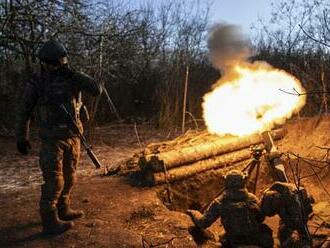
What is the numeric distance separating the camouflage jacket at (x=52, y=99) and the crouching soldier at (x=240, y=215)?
7.13ft

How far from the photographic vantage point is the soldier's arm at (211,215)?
21.7 ft

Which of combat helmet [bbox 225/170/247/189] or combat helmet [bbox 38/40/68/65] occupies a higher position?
combat helmet [bbox 38/40/68/65]

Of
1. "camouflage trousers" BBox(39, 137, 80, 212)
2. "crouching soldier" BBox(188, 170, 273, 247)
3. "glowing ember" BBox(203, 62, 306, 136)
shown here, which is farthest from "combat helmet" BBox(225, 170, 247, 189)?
"glowing ember" BBox(203, 62, 306, 136)

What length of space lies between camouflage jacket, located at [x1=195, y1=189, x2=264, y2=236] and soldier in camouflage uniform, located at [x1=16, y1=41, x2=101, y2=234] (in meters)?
2.06

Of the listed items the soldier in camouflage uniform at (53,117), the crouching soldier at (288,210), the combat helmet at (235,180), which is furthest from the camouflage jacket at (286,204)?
the soldier in camouflage uniform at (53,117)

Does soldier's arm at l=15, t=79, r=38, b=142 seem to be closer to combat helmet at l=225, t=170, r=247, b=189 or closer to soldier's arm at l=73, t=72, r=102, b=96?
soldier's arm at l=73, t=72, r=102, b=96

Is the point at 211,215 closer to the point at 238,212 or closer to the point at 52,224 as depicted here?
the point at 238,212

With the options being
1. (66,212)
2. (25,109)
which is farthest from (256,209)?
(25,109)

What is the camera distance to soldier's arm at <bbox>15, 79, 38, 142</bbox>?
5.96m

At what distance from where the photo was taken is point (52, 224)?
236 inches

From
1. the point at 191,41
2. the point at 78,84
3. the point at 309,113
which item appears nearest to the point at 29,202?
the point at 78,84

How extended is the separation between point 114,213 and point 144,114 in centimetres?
1059

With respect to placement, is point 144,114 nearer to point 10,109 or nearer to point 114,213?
point 10,109

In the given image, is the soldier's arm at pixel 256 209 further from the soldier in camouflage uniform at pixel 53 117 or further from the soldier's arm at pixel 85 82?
the soldier's arm at pixel 85 82
